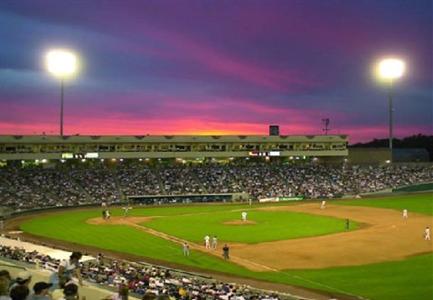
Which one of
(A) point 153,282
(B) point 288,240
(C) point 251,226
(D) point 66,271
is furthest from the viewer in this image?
(C) point 251,226

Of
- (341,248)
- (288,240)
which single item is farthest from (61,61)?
(341,248)

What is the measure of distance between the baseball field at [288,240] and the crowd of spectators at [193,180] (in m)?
7.05

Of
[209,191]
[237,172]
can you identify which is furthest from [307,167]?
[209,191]

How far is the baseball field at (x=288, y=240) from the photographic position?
1085 inches

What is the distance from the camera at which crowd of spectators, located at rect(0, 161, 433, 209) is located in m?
69.8

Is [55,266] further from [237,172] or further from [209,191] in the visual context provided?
[237,172]

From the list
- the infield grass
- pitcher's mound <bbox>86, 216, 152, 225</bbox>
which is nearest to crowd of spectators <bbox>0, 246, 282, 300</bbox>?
the infield grass

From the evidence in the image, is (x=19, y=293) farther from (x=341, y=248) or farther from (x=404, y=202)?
(x=404, y=202)

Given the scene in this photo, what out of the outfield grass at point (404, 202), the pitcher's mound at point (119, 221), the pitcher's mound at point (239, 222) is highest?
the outfield grass at point (404, 202)

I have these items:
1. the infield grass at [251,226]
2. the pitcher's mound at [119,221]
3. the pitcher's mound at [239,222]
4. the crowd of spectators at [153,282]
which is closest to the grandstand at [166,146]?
the pitcher's mound at [119,221]

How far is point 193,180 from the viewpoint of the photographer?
8031cm

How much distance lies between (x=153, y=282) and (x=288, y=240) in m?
19.0

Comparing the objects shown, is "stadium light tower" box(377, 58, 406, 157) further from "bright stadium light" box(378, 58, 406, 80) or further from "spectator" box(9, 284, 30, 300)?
"spectator" box(9, 284, 30, 300)

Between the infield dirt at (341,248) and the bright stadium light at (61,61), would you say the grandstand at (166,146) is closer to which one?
the bright stadium light at (61,61)
